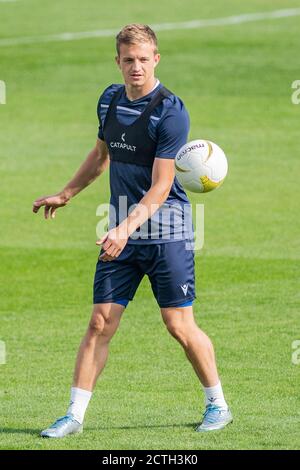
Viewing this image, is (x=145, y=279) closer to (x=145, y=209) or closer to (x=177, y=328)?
(x=177, y=328)

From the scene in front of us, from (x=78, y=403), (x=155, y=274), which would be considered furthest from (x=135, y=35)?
(x=78, y=403)

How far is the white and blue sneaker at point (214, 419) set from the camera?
868cm

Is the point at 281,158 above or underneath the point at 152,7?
underneath

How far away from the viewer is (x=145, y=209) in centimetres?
829

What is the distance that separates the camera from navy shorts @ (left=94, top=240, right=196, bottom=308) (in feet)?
28.4

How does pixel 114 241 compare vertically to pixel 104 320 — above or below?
above

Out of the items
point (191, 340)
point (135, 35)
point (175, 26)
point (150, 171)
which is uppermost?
point (175, 26)

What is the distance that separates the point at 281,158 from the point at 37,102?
693 cm

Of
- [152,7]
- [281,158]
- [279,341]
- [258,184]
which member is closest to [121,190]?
[279,341]

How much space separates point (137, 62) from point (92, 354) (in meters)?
2.01

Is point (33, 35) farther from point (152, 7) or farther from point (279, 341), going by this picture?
point (279, 341)

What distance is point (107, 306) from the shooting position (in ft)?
28.3

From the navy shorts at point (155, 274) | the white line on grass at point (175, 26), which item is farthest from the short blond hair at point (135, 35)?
the white line on grass at point (175, 26)

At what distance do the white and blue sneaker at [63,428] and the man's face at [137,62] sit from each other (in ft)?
7.53
